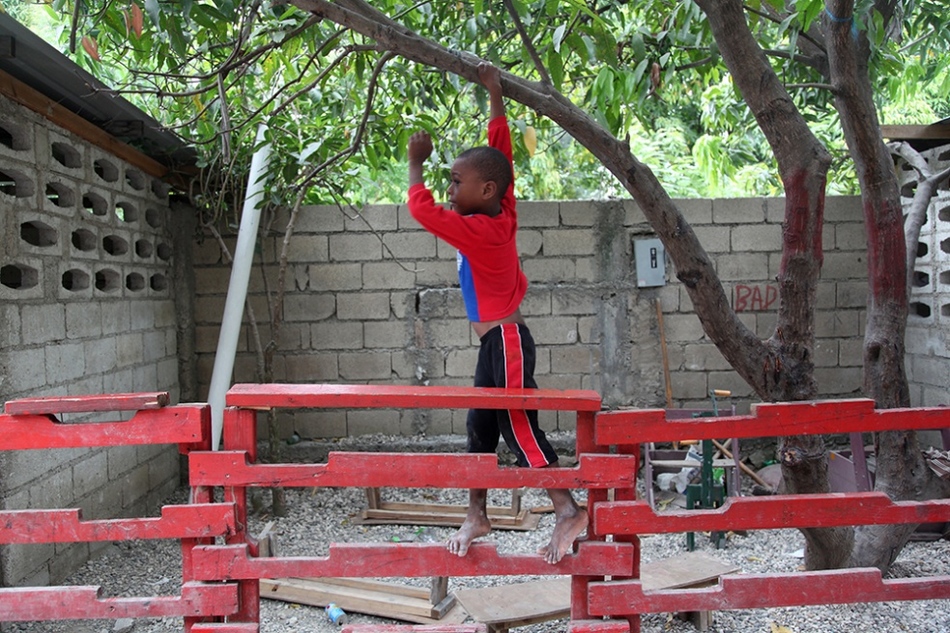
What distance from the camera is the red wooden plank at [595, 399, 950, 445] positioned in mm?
2600

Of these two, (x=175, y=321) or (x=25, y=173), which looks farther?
(x=175, y=321)

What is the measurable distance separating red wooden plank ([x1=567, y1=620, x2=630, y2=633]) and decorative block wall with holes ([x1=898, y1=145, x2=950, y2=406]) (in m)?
4.60

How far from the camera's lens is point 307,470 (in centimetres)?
260

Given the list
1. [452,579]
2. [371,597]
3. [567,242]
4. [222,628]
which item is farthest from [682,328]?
[222,628]

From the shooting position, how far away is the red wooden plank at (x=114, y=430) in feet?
8.38

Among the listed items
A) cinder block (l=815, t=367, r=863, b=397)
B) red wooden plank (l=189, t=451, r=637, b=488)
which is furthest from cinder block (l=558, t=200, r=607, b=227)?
red wooden plank (l=189, t=451, r=637, b=488)

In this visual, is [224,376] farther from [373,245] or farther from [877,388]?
[877,388]

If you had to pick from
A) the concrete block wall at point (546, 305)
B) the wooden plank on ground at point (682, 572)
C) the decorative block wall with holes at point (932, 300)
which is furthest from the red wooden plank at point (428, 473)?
the decorative block wall with holes at point (932, 300)

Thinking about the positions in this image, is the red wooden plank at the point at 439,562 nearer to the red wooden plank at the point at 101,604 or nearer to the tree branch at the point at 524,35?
the red wooden plank at the point at 101,604

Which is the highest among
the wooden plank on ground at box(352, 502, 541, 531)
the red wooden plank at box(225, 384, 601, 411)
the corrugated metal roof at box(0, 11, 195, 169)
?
the corrugated metal roof at box(0, 11, 195, 169)

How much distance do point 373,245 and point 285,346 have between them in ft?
3.67

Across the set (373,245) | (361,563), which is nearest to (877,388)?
(361,563)

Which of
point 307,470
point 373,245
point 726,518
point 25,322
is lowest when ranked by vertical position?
point 726,518

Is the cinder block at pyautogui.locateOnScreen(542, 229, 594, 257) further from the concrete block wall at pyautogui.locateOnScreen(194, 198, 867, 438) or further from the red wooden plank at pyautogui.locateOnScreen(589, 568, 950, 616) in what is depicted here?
the red wooden plank at pyautogui.locateOnScreen(589, 568, 950, 616)
